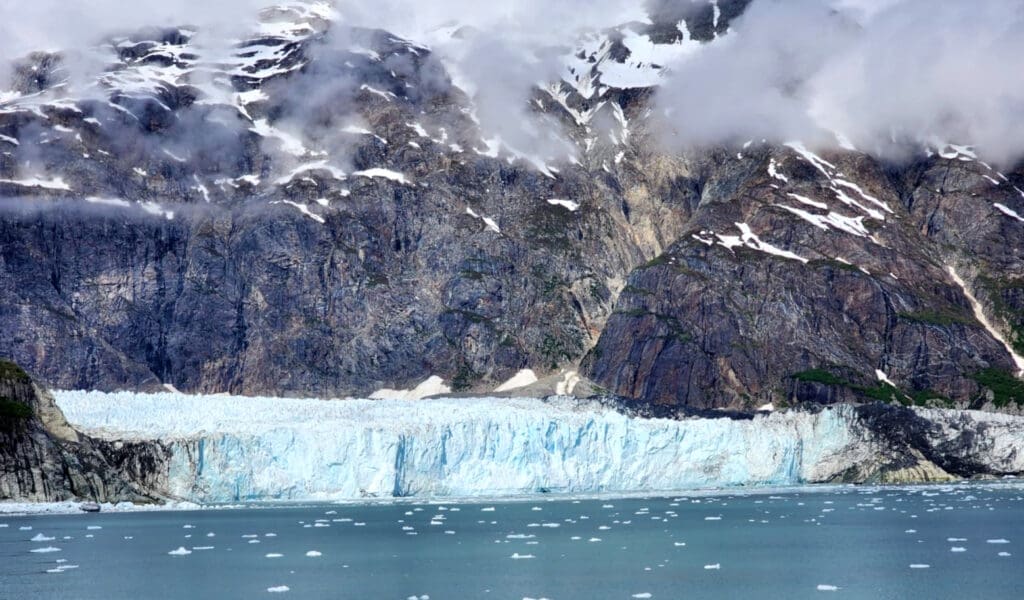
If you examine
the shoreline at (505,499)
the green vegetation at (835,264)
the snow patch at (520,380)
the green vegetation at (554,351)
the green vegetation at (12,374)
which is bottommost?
the shoreline at (505,499)

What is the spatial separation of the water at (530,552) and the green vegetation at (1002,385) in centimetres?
7180

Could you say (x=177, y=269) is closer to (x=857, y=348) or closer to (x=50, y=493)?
(x=857, y=348)

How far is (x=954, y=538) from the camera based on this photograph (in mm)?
58344

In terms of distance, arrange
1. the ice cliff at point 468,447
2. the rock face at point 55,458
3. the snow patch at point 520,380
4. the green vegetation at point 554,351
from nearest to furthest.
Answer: the rock face at point 55,458 → the ice cliff at point 468,447 → the snow patch at point 520,380 → the green vegetation at point 554,351

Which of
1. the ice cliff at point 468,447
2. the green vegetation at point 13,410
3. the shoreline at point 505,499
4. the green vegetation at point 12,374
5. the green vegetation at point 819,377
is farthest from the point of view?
the green vegetation at point 819,377

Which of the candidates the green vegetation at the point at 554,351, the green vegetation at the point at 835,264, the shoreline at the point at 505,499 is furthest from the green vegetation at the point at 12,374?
the green vegetation at the point at 835,264

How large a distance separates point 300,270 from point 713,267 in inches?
2128

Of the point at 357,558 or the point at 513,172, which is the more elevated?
the point at 513,172

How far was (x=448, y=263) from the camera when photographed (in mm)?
184375

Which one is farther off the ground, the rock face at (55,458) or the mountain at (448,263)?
the mountain at (448,263)

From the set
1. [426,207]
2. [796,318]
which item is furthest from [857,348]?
[426,207]

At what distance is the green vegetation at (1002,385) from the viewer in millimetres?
149375

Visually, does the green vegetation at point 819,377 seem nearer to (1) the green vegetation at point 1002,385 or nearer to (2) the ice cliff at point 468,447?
(1) the green vegetation at point 1002,385

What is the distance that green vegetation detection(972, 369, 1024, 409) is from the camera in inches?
5881
